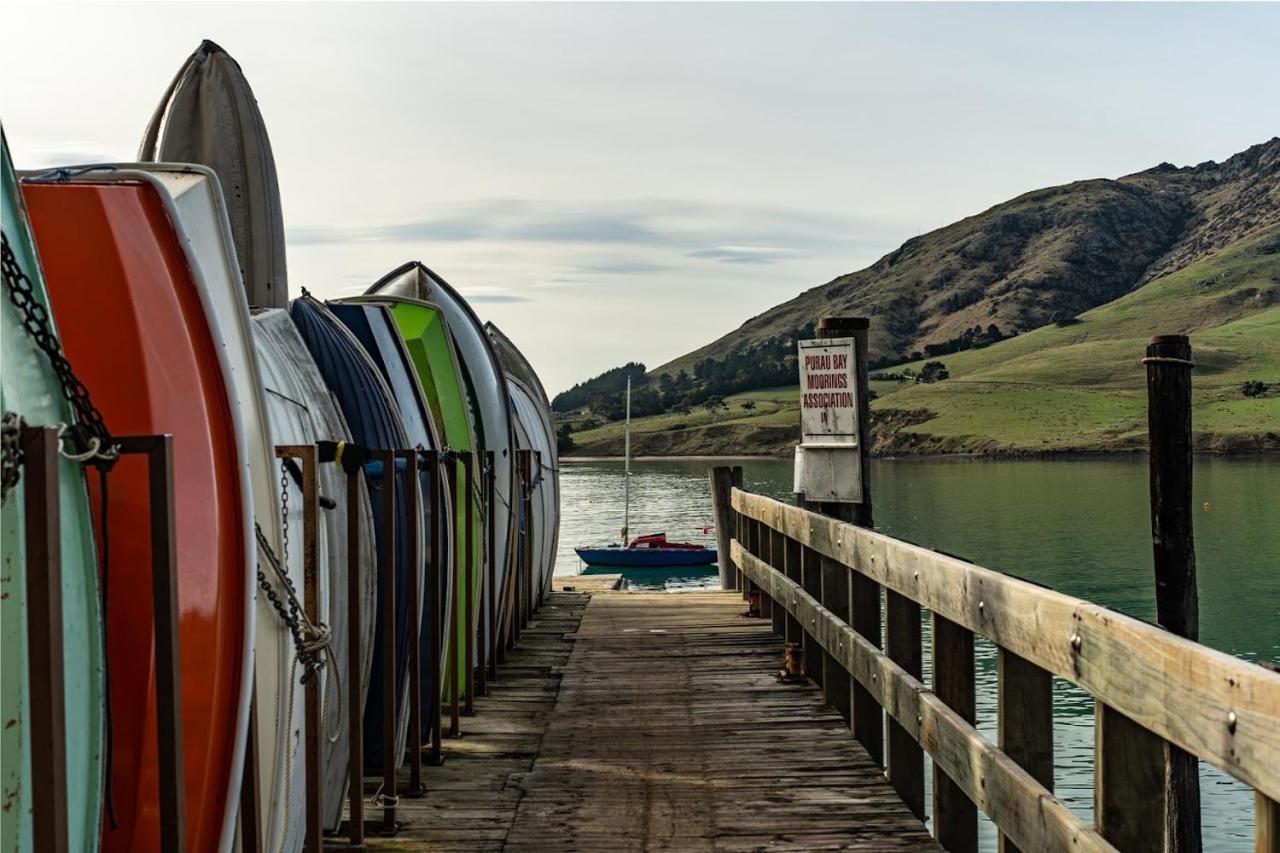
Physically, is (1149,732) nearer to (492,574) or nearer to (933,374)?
(492,574)

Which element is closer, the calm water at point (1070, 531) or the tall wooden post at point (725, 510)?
the tall wooden post at point (725, 510)

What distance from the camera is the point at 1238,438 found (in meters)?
105

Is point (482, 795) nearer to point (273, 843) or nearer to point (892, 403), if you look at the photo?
point (273, 843)

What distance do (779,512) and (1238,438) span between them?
103 metres

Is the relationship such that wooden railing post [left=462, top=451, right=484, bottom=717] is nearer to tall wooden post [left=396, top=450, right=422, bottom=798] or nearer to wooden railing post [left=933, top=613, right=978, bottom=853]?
tall wooden post [left=396, top=450, right=422, bottom=798]

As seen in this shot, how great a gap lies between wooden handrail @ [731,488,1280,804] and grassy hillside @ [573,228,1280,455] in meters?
88.5

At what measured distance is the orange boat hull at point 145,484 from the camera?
3.35 m

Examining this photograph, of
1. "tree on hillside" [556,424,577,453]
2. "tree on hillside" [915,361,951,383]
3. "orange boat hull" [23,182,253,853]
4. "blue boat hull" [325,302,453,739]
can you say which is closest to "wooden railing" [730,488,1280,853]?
"blue boat hull" [325,302,453,739]

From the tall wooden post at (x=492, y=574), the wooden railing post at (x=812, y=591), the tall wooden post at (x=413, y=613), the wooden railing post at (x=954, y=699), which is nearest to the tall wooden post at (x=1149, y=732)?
the wooden railing post at (x=954, y=699)

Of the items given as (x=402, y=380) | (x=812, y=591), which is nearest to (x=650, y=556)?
(x=812, y=591)

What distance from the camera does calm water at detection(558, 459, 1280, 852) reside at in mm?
17625

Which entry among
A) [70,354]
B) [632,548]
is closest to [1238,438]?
[632,548]

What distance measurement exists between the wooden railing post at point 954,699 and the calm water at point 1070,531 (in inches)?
279

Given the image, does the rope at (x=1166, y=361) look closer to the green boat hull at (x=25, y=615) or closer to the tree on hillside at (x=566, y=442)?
the green boat hull at (x=25, y=615)
